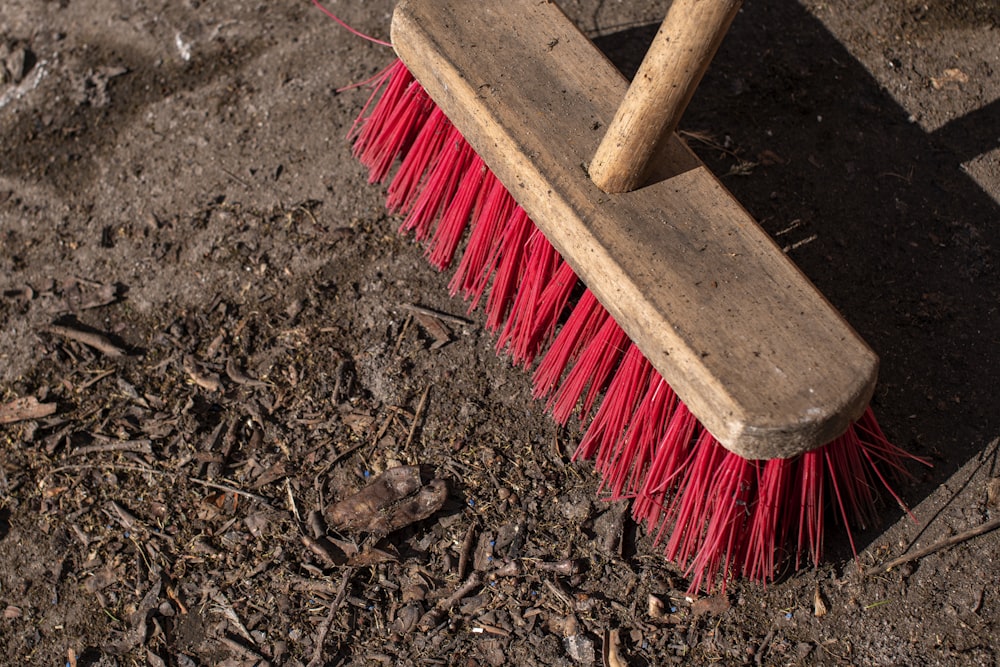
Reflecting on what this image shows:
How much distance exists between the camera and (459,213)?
2.69m

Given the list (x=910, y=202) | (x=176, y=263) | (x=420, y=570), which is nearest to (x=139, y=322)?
(x=176, y=263)

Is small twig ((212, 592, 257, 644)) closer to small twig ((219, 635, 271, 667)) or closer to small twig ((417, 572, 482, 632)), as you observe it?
small twig ((219, 635, 271, 667))

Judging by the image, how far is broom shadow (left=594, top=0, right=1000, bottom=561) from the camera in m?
2.56

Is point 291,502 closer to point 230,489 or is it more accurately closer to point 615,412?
point 230,489

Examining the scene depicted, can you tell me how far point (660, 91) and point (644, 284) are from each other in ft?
1.41

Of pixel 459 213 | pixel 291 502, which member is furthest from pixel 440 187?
pixel 291 502

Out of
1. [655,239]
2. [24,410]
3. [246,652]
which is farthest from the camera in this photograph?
[24,410]

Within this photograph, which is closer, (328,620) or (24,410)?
(328,620)

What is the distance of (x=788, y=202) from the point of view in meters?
2.90

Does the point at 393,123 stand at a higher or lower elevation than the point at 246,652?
higher

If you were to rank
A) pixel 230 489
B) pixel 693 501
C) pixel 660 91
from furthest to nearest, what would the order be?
pixel 230 489 < pixel 693 501 < pixel 660 91

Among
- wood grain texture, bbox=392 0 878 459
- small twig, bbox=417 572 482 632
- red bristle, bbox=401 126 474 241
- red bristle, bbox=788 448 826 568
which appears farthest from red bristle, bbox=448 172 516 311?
red bristle, bbox=788 448 826 568

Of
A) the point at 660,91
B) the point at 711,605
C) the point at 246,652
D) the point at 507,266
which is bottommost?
the point at 246,652

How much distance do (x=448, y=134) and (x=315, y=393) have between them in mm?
890
